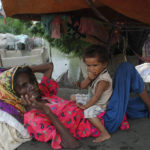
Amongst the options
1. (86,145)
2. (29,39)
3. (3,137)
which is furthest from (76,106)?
(29,39)

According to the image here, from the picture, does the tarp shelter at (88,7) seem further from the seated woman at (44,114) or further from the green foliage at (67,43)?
the green foliage at (67,43)

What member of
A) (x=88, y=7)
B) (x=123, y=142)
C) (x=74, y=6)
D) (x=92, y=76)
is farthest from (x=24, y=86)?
(x=88, y=7)

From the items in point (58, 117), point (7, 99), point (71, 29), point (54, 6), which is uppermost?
point (54, 6)

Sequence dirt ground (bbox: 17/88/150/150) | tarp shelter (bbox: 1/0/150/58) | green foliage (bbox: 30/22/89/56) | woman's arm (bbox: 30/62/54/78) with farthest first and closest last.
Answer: green foliage (bbox: 30/22/89/56) → woman's arm (bbox: 30/62/54/78) → tarp shelter (bbox: 1/0/150/58) → dirt ground (bbox: 17/88/150/150)

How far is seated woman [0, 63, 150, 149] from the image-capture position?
1.75 meters

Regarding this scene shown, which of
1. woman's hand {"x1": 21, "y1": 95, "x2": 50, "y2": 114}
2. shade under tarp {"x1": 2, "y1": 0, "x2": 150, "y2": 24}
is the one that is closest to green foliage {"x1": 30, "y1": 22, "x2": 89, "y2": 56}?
shade under tarp {"x1": 2, "y1": 0, "x2": 150, "y2": 24}

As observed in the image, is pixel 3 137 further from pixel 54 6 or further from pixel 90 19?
pixel 90 19

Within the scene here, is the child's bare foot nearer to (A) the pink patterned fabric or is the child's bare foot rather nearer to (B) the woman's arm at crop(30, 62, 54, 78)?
(A) the pink patterned fabric

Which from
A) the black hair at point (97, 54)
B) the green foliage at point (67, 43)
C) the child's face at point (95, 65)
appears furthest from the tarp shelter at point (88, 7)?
the green foliage at point (67, 43)

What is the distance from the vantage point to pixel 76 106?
2.07 meters

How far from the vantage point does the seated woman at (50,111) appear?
5.75 feet

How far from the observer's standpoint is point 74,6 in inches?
96.3

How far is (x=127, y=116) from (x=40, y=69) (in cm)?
126

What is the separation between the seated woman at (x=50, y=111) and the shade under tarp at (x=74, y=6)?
58 centimetres
